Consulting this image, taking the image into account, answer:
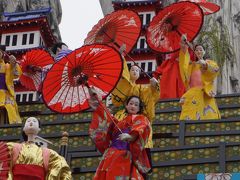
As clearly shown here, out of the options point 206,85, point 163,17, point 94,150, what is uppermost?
point 163,17

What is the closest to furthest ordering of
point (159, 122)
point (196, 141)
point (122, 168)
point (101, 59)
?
point (122, 168) → point (101, 59) → point (196, 141) → point (159, 122)

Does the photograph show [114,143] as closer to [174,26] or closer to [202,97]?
[202,97]

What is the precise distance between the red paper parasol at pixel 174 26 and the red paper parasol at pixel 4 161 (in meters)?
4.07

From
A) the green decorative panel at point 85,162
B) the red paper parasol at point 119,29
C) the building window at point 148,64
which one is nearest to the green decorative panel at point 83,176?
the green decorative panel at point 85,162

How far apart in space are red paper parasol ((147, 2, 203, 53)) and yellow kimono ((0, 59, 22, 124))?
2142mm

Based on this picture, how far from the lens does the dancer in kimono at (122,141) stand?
9648mm

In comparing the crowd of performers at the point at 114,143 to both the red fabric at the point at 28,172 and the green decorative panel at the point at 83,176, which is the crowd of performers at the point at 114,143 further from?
the green decorative panel at the point at 83,176

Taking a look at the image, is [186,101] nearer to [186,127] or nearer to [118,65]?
[186,127]

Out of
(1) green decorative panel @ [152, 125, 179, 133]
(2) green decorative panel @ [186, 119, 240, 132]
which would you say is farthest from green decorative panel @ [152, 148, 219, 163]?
(1) green decorative panel @ [152, 125, 179, 133]

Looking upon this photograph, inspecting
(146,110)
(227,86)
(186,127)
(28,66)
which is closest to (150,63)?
(227,86)

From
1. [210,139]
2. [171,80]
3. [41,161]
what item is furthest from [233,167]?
[171,80]

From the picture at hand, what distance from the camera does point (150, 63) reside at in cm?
2589

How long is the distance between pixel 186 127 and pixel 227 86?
16.3 meters

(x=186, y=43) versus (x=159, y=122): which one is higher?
(x=186, y=43)
